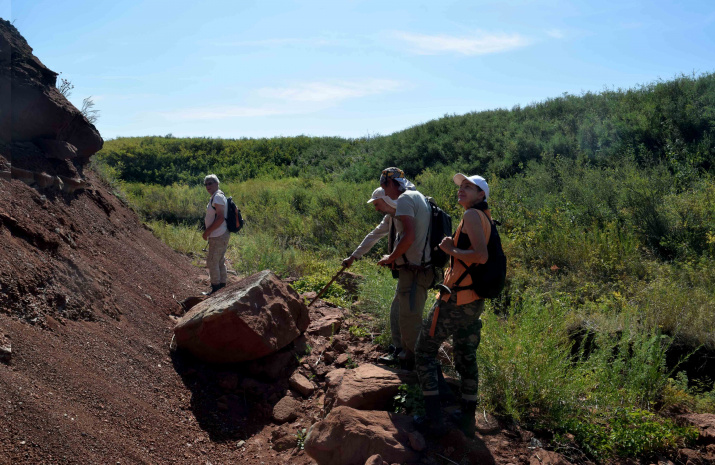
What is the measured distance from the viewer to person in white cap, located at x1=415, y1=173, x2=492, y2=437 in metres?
3.29

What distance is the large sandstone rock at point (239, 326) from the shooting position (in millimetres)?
4715

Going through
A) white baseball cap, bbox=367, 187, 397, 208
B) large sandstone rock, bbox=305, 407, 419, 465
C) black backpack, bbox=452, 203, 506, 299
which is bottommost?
large sandstone rock, bbox=305, 407, 419, 465

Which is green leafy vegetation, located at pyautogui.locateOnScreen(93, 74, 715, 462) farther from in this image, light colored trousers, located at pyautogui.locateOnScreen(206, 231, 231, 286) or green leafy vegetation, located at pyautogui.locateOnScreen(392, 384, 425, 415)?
light colored trousers, located at pyautogui.locateOnScreen(206, 231, 231, 286)

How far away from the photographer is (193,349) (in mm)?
4859

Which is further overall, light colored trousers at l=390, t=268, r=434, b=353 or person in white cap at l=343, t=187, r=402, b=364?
person in white cap at l=343, t=187, r=402, b=364

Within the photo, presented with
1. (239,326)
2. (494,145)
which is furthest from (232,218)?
(494,145)

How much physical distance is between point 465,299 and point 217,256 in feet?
13.6

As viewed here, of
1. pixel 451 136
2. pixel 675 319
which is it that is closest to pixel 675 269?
pixel 675 319

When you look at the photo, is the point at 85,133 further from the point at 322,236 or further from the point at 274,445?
the point at 322,236

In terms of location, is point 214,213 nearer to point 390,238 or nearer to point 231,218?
point 231,218

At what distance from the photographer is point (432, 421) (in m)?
3.49

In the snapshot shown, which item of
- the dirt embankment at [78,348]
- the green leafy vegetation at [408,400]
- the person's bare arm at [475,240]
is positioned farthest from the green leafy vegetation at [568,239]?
the dirt embankment at [78,348]

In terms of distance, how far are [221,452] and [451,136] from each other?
1625cm

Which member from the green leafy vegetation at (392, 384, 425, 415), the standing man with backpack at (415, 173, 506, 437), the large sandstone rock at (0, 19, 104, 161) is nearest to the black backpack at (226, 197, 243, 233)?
the large sandstone rock at (0, 19, 104, 161)
